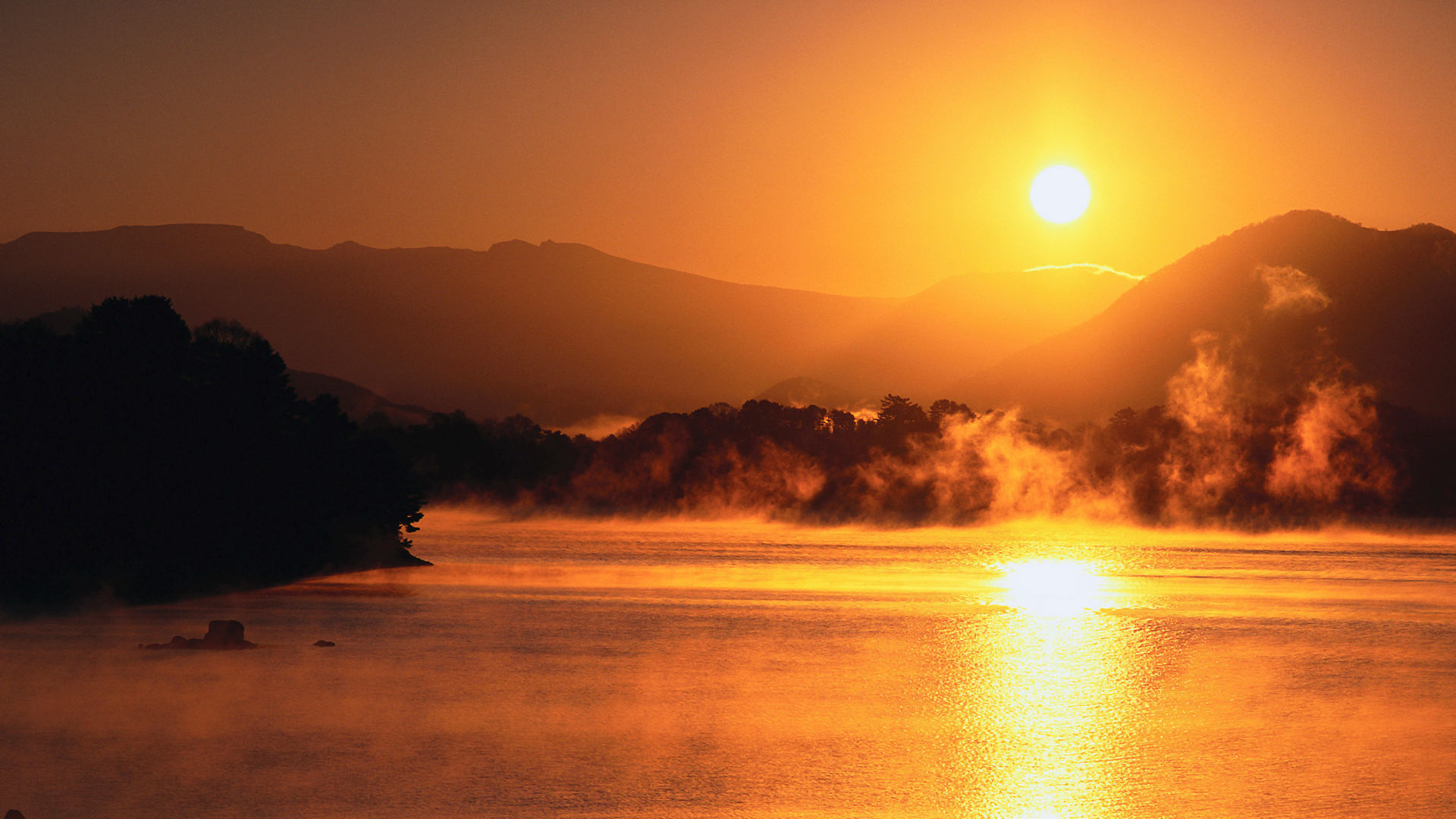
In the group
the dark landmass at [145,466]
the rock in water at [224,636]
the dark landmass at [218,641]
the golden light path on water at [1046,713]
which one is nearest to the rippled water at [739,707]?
the golden light path on water at [1046,713]

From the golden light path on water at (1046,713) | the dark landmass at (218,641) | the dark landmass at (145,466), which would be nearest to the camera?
the golden light path on water at (1046,713)

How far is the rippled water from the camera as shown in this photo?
19141mm

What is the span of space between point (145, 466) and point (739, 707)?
36.4 metres

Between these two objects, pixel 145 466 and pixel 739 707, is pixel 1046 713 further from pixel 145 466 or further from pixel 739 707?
pixel 145 466

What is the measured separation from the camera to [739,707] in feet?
85.7

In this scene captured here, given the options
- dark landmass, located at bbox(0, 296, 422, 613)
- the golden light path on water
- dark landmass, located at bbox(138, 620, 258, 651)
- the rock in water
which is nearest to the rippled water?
the golden light path on water

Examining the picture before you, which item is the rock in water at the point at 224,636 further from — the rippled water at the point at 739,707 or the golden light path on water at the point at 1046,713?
the golden light path on water at the point at 1046,713

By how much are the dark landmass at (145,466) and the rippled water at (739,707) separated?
388 centimetres

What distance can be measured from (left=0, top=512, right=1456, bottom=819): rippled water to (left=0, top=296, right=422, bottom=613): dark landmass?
3878mm

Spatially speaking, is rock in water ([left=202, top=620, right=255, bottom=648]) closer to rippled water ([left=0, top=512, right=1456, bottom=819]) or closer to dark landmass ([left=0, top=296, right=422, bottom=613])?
rippled water ([left=0, top=512, right=1456, bottom=819])

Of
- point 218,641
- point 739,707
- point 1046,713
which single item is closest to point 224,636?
point 218,641

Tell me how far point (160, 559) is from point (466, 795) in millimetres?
38880

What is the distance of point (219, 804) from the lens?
1836 cm

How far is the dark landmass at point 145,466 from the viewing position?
5175cm
